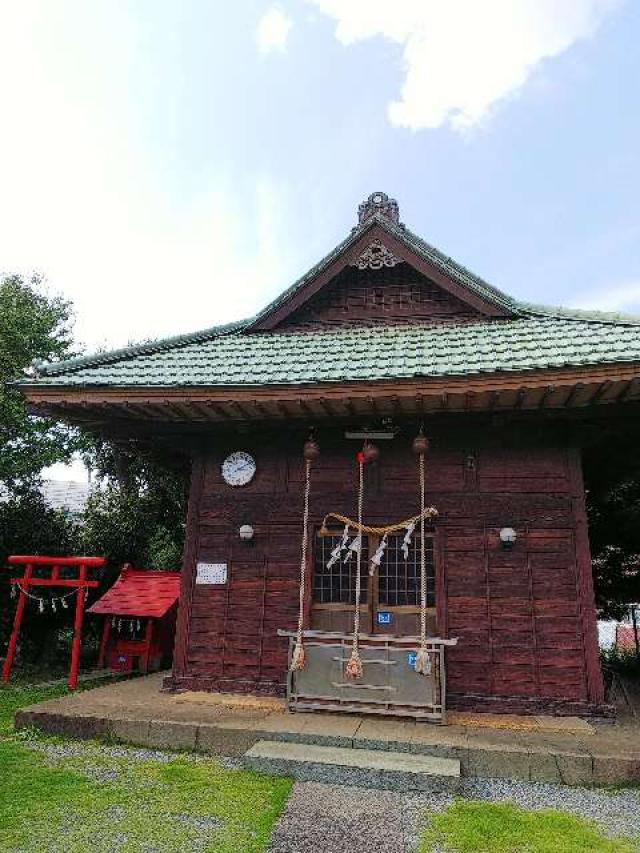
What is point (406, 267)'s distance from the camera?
31.8ft

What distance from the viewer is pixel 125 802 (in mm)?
4566

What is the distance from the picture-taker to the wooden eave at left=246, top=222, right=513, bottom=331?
357 inches

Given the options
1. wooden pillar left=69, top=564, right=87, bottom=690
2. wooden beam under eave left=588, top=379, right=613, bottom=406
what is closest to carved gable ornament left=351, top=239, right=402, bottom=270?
wooden beam under eave left=588, top=379, right=613, bottom=406

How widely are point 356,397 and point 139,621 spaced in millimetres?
6979

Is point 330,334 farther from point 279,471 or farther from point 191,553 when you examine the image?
point 191,553

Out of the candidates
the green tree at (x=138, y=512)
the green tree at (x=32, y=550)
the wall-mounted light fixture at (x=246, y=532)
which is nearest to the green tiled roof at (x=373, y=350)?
the wall-mounted light fixture at (x=246, y=532)

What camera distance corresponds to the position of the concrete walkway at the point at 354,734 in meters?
5.20

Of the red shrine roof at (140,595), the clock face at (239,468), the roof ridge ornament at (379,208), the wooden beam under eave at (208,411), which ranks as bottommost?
the red shrine roof at (140,595)

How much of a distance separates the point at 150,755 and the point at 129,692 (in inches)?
84.3

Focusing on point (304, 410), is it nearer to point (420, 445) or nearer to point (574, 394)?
point (420, 445)

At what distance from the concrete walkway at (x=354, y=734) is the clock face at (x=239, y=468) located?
2976 millimetres

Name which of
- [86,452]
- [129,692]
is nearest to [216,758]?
[129,692]

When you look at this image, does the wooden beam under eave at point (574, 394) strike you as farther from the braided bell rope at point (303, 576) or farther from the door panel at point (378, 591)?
the braided bell rope at point (303, 576)

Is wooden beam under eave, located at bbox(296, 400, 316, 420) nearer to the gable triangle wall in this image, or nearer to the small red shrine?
the gable triangle wall
